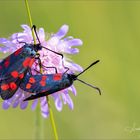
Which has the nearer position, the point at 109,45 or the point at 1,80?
the point at 1,80

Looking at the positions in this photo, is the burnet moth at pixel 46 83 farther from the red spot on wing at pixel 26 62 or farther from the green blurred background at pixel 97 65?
the green blurred background at pixel 97 65

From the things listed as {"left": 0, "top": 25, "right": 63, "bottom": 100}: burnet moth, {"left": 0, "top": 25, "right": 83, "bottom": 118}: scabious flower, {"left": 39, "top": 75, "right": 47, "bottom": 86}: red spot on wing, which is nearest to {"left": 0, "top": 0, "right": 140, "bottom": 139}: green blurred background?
{"left": 0, "top": 25, "right": 83, "bottom": 118}: scabious flower

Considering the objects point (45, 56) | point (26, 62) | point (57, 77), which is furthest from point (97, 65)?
point (57, 77)

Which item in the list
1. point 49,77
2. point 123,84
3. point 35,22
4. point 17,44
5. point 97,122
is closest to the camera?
point 49,77

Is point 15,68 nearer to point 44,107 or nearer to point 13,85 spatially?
point 13,85

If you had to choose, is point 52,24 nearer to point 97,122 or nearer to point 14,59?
point 97,122

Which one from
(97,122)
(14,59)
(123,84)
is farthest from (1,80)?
(123,84)
